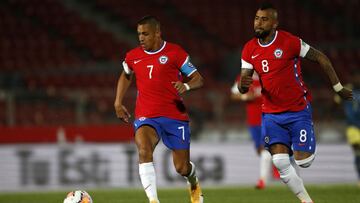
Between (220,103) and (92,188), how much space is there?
3.54 m

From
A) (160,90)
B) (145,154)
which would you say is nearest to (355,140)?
(160,90)

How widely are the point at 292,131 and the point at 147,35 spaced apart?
2091mm

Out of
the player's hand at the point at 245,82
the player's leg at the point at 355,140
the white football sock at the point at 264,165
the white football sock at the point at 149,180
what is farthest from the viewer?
the player's leg at the point at 355,140

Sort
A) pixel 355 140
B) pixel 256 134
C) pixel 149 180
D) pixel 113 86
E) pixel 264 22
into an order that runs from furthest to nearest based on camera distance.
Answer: pixel 113 86 < pixel 355 140 < pixel 256 134 < pixel 264 22 < pixel 149 180

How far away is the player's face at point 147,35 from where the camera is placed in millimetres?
10211

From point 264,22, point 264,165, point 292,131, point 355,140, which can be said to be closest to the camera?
point 264,22

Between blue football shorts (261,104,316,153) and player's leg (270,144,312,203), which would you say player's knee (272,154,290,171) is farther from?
blue football shorts (261,104,316,153)

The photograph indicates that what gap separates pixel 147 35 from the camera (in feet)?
33.5

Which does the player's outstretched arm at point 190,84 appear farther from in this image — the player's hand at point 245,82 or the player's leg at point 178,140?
the player's hand at point 245,82

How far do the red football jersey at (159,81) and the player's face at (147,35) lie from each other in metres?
0.13

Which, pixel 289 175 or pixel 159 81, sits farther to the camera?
pixel 159 81

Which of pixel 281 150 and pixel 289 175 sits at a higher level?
pixel 281 150

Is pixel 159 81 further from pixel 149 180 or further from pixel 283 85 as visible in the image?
pixel 283 85

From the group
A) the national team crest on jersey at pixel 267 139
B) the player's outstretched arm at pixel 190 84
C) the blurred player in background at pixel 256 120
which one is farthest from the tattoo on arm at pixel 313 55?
the blurred player in background at pixel 256 120
